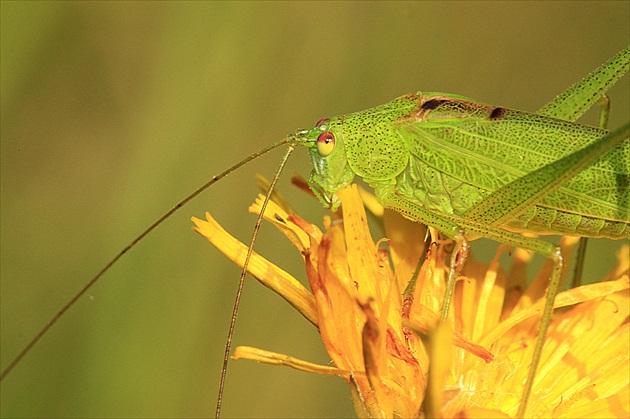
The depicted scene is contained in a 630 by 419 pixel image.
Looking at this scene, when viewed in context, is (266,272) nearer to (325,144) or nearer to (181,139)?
(325,144)

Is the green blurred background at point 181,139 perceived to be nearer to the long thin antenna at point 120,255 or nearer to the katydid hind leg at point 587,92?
the long thin antenna at point 120,255

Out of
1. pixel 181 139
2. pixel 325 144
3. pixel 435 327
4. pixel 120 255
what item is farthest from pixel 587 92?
pixel 120 255

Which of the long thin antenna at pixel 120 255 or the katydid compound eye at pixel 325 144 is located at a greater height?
the katydid compound eye at pixel 325 144

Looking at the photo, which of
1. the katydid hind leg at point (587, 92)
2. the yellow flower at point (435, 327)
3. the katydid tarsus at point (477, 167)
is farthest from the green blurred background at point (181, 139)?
the katydid hind leg at point (587, 92)

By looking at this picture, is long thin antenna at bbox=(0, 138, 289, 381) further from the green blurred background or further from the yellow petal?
the green blurred background

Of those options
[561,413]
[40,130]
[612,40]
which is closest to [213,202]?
[40,130]
